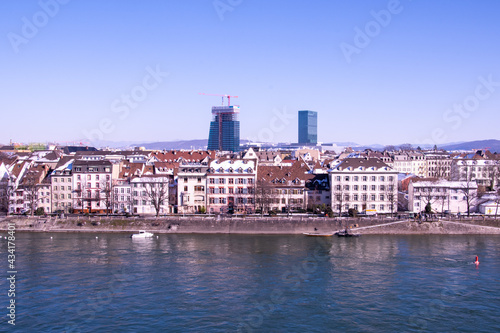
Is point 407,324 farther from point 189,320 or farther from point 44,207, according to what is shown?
point 44,207

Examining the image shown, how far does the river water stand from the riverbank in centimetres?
711

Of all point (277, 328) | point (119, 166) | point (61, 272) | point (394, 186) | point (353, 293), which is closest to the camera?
point (277, 328)

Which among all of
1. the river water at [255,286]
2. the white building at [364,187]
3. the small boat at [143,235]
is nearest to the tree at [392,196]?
the white building at [364,187]

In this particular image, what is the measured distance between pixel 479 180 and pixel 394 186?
34.8m

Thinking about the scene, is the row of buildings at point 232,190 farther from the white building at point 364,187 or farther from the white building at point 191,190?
the white building at point 191,190

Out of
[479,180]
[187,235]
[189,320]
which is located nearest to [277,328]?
[189,320]

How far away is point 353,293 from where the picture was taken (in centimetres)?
3894

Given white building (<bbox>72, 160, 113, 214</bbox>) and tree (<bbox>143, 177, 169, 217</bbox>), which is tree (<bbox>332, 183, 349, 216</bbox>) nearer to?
tree (<bbox>143, 177, 169, 217</bbox>)

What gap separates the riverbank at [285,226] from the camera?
222 ft

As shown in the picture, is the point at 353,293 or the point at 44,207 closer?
the point at 353,293

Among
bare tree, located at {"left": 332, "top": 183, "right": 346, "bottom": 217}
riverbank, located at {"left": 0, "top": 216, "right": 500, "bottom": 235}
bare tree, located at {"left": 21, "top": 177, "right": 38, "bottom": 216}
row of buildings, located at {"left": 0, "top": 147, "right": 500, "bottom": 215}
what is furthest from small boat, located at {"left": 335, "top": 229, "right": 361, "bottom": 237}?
bare tree, located at {"left": 21, "top": 177, "right": 38, "bottom": 216}

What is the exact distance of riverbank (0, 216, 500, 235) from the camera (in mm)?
67688

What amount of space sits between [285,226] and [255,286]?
90.2 ft

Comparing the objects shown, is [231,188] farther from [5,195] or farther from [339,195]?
[5,195]
